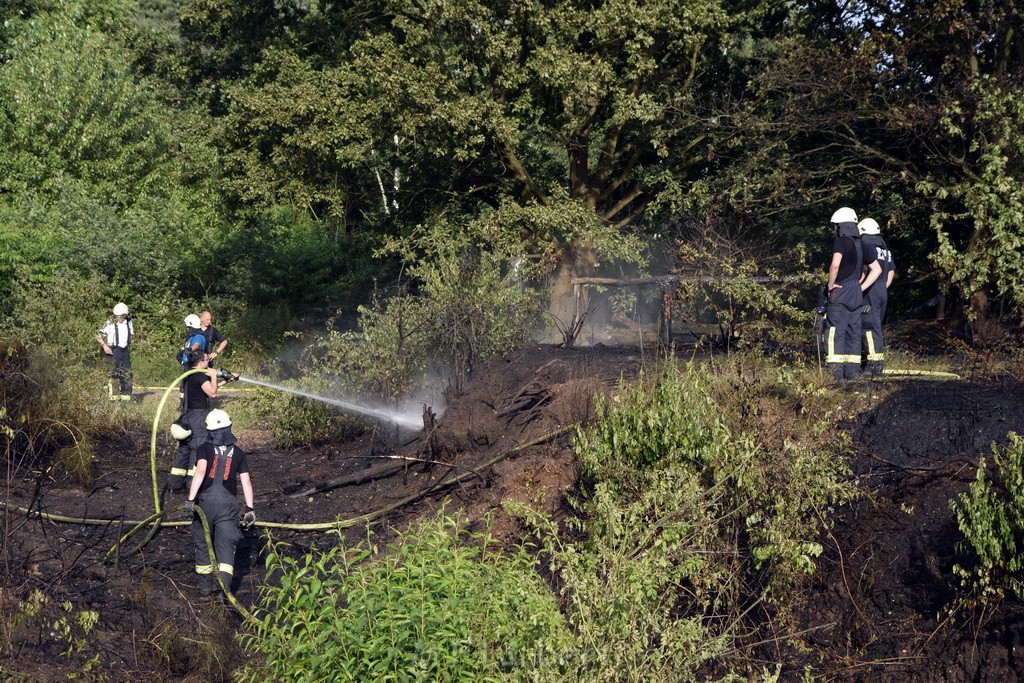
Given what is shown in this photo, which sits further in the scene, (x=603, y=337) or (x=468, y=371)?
(x=603, y=337)

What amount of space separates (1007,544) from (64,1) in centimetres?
2686

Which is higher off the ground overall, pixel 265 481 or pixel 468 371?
pixel 468 371

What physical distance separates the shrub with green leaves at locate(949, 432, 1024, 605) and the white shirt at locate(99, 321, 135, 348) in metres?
12.8

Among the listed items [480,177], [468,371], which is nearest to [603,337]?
[480,177]

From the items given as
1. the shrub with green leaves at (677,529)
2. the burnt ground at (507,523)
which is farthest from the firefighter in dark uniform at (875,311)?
the shrub with green leaves at (677,529)

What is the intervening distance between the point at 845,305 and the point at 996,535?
3.54 m

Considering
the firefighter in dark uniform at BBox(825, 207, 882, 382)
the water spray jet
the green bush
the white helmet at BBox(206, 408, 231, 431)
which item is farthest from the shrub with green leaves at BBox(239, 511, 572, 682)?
the water spray jet

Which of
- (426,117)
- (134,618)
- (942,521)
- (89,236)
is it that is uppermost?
(426,117)

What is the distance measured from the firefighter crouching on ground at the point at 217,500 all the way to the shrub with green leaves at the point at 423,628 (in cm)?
292

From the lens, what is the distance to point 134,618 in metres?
8.57

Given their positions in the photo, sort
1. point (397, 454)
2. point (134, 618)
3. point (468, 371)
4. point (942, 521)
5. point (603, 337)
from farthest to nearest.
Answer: point (603, 337) → point (468, 371) → point (397, 454) → point (134, 618) → point (942, 521)

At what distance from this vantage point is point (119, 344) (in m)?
16.6

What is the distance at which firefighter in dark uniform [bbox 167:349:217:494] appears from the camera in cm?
1139

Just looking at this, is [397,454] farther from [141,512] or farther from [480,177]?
[480,177]
